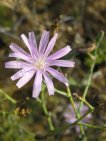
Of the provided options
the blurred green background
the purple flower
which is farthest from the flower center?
the blurred green background

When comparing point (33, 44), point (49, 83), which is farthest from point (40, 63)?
point (49, 83)

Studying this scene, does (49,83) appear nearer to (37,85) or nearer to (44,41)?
(37,85)

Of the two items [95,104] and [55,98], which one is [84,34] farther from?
[95,104]

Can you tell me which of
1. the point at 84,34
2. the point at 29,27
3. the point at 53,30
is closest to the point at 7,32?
the point at 29,27

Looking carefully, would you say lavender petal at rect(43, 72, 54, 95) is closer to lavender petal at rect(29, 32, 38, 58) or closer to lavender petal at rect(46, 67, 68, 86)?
lavender petal at rect(46, 67, 68, 86)

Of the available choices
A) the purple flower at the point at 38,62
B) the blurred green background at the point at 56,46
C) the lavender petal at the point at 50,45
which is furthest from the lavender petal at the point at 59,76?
the blurred green background at the point at 56,46

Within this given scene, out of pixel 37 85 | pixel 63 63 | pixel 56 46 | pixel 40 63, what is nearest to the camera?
pixel 37 85
